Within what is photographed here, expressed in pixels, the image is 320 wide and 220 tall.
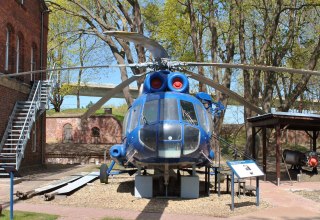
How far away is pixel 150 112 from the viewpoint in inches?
487

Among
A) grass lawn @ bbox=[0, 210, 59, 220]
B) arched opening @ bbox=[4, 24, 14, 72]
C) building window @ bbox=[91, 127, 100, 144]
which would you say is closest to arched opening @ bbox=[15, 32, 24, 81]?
arched opening @ bbox=[4, 24, 14, 72]

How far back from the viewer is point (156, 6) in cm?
3331

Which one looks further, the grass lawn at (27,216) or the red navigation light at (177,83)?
the red navigation light at (177,83)

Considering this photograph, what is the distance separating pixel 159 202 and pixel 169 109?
2744 millimetres

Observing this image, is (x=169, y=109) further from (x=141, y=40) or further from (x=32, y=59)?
(x=32, y=59)

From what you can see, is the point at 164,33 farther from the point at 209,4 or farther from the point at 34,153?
the point at 34,153

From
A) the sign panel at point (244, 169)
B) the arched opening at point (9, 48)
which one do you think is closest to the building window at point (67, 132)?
the arched opening at point (9, 48)

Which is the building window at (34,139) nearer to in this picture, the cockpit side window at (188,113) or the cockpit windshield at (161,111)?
the cockpit windshield at (161,111)

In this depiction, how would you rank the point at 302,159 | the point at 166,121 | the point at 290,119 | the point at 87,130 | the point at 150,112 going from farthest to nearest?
the point at 87,130 < the point at 302,159 < the point at 290,119 < the point at 150,112 < the point at 166,121

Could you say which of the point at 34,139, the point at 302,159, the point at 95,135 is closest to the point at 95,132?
the point at 95,135

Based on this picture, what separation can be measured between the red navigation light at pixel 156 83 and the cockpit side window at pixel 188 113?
3.54 ft

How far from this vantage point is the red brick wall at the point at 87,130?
42375 millimetres

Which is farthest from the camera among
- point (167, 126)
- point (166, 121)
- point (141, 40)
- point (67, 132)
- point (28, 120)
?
point (67, 132)

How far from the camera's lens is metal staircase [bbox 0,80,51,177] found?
19.7 metres
